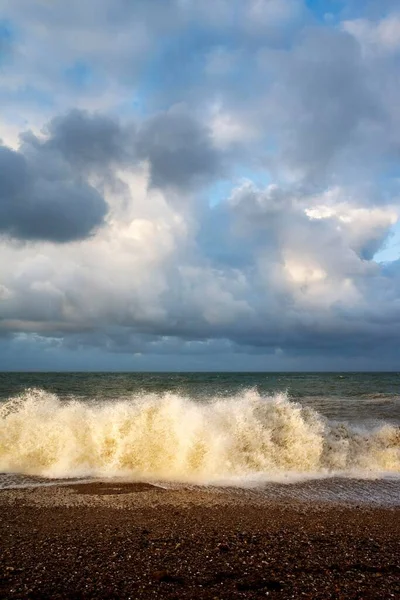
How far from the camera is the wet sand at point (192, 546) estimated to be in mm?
5949

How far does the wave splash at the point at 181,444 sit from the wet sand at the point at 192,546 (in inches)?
88.0

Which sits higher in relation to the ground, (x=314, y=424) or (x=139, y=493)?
(x=314, y=424)

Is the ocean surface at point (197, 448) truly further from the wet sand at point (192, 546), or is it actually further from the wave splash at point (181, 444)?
the wet sand at point (192, 546)

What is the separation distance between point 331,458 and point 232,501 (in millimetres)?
5351

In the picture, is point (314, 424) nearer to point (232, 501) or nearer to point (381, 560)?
point (232, 501)

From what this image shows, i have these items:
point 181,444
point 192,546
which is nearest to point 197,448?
point 181,444

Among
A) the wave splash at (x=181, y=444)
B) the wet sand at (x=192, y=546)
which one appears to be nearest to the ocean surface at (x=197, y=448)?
the wave splash at (x=181, y=444)

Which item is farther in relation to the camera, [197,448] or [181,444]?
[181,444]

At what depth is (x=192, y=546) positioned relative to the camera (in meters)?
7.48

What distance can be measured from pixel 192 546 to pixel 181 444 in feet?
22.0

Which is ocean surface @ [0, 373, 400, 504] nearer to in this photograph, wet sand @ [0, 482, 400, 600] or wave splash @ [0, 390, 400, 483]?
wave splash @ [0, 390, 400, 483]

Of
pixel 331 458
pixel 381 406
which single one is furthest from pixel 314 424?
pixel 381 406

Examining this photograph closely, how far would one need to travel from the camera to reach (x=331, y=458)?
1456 cm

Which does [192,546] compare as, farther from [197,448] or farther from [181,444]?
[181,444]
